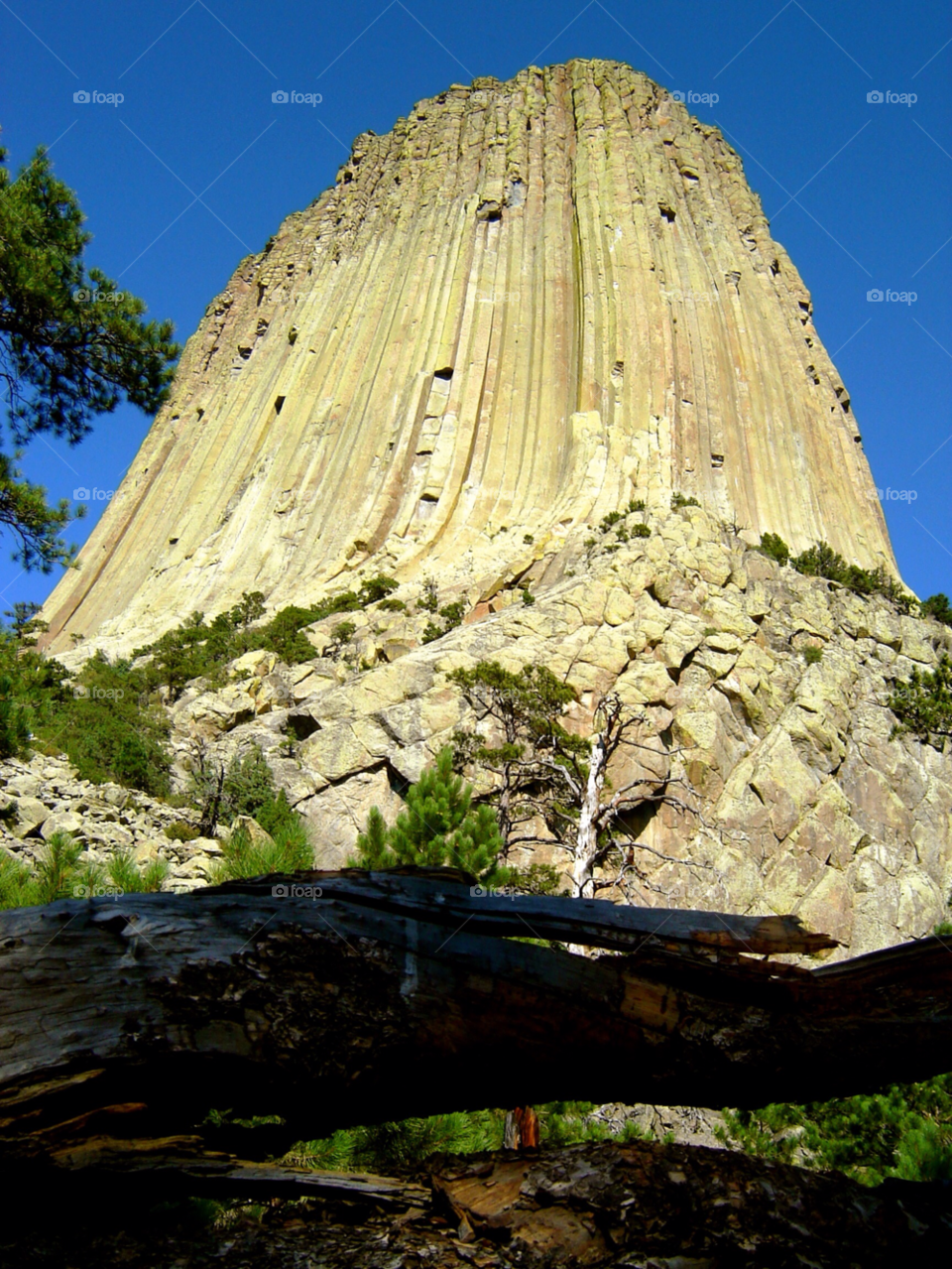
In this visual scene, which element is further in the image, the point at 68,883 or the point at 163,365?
the point at 163,365

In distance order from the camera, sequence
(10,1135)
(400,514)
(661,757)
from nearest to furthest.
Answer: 1. (10,1135)
2. (661,757)
3. (400,514)

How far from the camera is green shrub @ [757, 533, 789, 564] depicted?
34.6 meters

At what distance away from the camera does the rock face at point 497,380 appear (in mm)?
37562

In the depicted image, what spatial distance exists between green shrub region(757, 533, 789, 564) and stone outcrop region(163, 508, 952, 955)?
5.31 metres

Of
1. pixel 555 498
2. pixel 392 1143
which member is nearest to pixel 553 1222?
pixel 392 1143

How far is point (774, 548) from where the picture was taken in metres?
35.5

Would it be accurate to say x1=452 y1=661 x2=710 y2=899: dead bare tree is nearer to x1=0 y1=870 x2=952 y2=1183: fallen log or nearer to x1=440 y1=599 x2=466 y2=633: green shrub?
x1=440 y1=599 x2=466 y2=633: green shrub

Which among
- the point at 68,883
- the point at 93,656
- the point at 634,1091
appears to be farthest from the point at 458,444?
the point at 634,1091

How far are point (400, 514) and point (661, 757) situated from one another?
1876cm

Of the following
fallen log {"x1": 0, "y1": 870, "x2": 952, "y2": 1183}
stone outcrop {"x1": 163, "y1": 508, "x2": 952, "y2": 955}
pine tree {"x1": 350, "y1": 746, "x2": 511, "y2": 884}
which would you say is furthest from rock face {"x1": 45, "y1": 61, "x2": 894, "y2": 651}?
fallen log {"x1": 0, "y1": 870, "x2": 952, "y2": 1183}

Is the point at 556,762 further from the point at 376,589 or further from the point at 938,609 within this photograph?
the point at 938,609

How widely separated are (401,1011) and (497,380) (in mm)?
40542

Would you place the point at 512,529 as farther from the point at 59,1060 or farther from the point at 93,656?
the point at 59,1060

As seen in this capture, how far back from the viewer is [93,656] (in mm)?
33500
